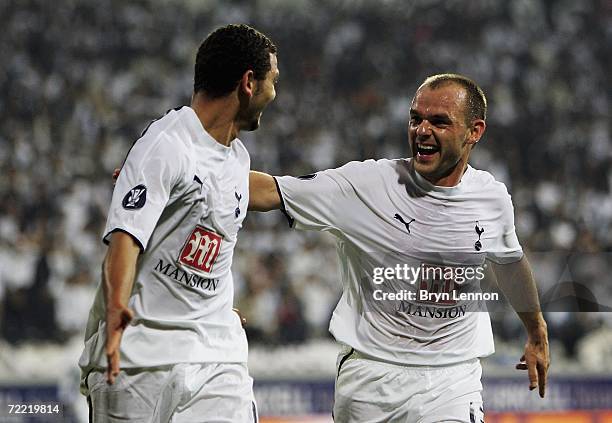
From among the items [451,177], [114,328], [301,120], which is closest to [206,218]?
[114,328]

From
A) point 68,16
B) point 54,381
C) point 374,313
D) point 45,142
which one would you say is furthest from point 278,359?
point 68,16

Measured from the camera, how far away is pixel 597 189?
10.5m

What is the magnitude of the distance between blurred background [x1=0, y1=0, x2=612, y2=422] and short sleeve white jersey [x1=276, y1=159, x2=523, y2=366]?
3972mm

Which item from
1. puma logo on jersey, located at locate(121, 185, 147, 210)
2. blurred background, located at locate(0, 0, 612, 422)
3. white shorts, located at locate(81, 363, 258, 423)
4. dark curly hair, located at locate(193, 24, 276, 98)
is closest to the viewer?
puma logo on jersey, located at locate(121, 185, 147, 210)

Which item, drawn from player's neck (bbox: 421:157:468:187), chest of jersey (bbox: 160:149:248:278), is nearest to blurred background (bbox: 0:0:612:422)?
player's neck (bbox: 421:157:468:187)

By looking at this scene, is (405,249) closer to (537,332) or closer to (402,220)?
(402,220)

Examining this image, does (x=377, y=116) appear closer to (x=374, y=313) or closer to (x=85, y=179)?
(x=85, y=179)

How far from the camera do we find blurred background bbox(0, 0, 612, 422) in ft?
26.7

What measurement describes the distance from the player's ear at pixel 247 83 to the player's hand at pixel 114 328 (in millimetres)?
927

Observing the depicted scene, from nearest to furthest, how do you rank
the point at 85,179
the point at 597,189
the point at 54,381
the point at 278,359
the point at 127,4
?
the point at 54,381 → the point at 278,359 → the point at 85,179 → the point at 597,189 → the point at 127,4

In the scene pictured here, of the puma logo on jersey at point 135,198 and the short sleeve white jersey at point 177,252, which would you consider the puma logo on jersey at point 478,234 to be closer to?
the short sleeve white jersey at point 177,252

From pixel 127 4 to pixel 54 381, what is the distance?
5318mm

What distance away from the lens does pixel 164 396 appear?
10.4 ft

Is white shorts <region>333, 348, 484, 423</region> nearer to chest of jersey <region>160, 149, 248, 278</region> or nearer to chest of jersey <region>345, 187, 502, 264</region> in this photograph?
chest of jersey <region>345, 187, 502, 264</region>
